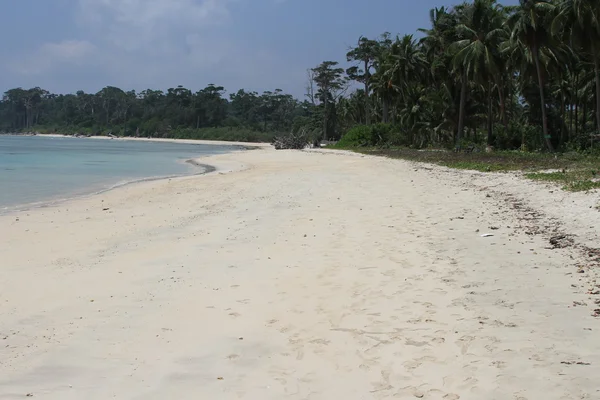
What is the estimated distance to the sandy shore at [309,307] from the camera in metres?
3.83

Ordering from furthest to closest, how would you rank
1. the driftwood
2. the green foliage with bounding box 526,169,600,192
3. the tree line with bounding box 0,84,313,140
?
the tree line with bounding box 0,84,313,140
the driftwood
the green foliage with bounding box 526,169,600,192

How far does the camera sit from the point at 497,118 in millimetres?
57812

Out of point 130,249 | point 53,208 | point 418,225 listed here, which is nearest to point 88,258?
point 130,249

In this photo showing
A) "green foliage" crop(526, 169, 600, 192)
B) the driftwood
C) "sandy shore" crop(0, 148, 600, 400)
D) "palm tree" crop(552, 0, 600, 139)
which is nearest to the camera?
"sandy shore" crop(0, 148, 600, 400)

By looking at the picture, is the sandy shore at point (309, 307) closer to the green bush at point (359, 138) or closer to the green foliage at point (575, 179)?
the green foliage at point (575, 179)

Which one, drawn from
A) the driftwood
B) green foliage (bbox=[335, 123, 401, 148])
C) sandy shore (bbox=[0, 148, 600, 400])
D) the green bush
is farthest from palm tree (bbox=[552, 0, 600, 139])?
the driftwood

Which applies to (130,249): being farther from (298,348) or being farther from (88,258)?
(298,348)

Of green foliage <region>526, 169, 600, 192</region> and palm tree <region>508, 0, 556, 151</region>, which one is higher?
palm tree <region>508, 0, 556, 151</region>

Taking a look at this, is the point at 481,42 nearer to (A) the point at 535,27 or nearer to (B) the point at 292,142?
(A) the point at 535,27

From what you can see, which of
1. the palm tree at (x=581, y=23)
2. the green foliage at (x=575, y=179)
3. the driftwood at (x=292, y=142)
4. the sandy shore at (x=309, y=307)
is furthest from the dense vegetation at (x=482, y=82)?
the sandy shore at (x=309, y=307)

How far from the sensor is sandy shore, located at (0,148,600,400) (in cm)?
383

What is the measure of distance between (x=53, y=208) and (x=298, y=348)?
1208cm

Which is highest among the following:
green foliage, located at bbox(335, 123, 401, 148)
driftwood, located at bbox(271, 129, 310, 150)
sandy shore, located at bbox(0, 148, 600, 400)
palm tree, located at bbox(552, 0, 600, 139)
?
Result: palm tree, located at bbox(552, 0, 600, 139)

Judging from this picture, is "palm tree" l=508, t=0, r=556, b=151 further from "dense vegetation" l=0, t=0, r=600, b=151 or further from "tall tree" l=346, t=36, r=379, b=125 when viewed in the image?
"tall tree" l=346, t=36, r=379, b=125
